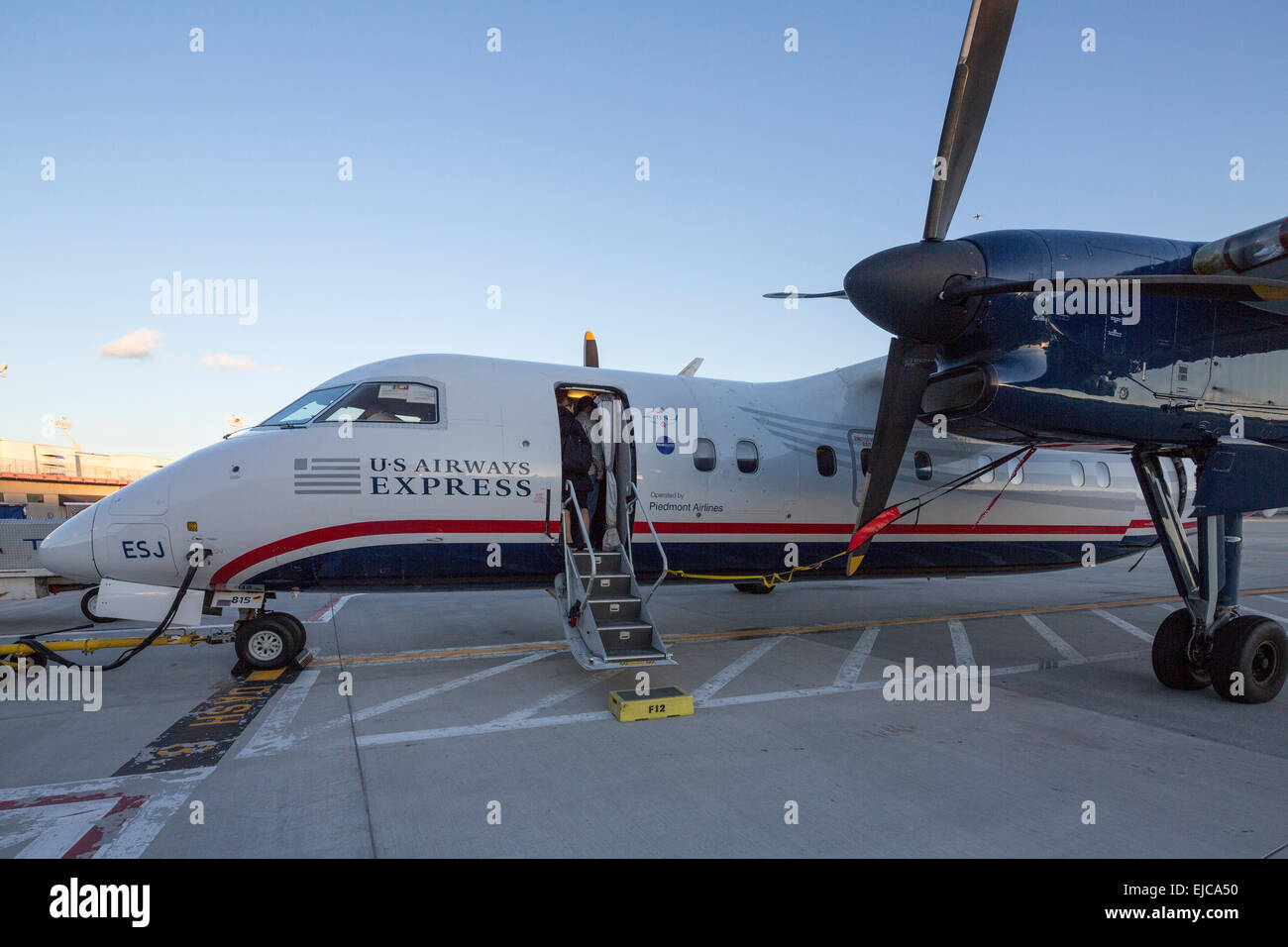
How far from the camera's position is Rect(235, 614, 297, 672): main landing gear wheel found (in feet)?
25.0

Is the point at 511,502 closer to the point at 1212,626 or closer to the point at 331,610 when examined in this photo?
the point at 331,610

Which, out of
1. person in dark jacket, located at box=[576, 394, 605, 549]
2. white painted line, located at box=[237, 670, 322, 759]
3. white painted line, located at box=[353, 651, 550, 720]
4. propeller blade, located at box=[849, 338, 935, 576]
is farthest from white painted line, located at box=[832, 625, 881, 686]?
white painted line, located at box=[237, 670, 322, 759]

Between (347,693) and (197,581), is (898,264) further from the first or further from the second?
(197,581)

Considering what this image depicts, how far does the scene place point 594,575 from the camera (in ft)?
24.3

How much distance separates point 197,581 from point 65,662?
140 cm

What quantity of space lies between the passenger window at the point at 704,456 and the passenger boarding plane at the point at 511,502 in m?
0.03

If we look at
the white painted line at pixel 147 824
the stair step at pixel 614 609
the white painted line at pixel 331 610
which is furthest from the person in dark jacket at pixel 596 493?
the white painted line at pixel 331 610

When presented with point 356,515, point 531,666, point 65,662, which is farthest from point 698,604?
point 65,662

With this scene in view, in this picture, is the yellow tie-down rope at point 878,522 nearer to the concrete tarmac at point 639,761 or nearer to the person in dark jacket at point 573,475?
the concrete tarmac at point 639,761

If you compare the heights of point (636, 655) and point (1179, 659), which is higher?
point (636, 655)

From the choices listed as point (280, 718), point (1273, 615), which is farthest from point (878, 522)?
point (1273, 615)

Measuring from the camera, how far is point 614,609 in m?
7.27

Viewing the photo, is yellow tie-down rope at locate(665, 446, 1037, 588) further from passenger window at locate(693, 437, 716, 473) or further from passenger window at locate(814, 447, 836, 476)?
passenger window at locate(693, 437, 716, 473)

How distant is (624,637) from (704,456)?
298cm
